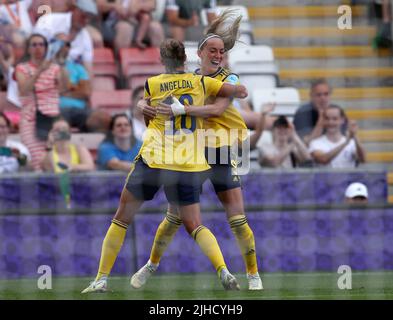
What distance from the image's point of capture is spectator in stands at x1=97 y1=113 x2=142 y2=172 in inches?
446

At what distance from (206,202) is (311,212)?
0.97 meters

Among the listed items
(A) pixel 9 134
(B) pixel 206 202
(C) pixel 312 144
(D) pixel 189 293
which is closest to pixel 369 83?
(C) pixel 312 144

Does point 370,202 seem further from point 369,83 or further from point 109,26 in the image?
point 109,26

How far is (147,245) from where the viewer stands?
11.3m

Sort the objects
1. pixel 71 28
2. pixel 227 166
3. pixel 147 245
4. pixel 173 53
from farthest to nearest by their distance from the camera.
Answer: pixel 71 28 < pixel 147 245 < pixel 227 166 < pixel 173 53

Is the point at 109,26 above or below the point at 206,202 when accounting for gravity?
above

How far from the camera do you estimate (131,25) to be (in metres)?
12.6

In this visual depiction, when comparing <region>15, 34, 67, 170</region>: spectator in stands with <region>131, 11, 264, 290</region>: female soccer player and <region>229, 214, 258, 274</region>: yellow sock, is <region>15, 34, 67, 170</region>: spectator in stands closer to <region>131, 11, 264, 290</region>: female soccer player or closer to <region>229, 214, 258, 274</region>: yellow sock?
<region>131, 11, 264, 290</region>: female soccer player

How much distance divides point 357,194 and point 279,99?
1.55 meters

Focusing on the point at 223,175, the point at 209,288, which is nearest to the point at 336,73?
the point at 209,288

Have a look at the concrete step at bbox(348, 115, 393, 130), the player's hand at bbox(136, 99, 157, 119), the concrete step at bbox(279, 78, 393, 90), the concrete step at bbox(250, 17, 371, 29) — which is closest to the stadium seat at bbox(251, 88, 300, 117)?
the concrete step at bbox(279, 78, 393, 90)

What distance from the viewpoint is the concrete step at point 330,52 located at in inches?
510

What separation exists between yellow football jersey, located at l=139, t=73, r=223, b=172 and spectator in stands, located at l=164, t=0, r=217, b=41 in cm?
435

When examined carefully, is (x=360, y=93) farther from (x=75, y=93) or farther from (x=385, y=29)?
(x=75, y=93)
